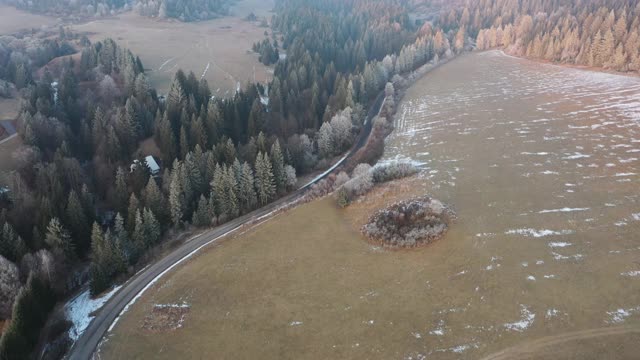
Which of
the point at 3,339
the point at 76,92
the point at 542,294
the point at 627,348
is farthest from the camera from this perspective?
the point at 76,92

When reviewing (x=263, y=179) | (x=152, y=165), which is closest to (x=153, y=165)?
(x=152, y=165)

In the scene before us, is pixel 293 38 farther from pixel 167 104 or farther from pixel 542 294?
pixel 542 294

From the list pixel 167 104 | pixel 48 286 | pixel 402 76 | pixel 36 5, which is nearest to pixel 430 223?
pixel 48 286

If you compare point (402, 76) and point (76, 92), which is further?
point (402, 76)

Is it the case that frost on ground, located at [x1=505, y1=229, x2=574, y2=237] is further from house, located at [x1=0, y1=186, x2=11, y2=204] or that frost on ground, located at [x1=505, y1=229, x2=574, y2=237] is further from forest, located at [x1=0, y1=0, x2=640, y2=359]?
house, located at [x1=0, y1=186, x2=11, y2=204]

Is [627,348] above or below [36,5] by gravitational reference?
below

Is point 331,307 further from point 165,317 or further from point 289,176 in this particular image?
point 289,176

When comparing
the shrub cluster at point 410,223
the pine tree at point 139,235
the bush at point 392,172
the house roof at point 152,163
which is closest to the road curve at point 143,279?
the pine tree at point 139,235
